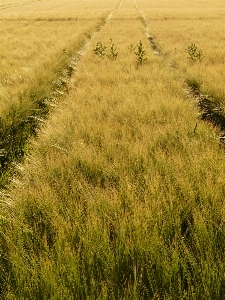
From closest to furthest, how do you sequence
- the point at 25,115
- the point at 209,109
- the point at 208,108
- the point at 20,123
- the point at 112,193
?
the point at 112,193
the point at 20,123
the point at 25,115
the point at 209,109
the point at 208,108

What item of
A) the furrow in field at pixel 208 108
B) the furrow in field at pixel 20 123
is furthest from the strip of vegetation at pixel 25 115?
the furrow in field at pixel 208 108

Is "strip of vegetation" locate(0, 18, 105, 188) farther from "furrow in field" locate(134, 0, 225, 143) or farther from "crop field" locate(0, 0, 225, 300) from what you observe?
"furrow in field" locate(134, 0, 225, 143)

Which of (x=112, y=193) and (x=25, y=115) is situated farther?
(x=25, y=115)

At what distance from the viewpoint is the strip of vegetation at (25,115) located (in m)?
4.27

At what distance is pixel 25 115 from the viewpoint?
18.8ft

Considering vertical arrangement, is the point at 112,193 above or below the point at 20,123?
below

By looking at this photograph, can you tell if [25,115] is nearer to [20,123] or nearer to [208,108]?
[20,123]

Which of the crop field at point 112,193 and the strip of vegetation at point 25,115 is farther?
the strip of vegetation at point 25,115

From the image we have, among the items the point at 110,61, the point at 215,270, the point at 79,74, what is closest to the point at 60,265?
the point at 215,270

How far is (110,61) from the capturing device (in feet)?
37.2

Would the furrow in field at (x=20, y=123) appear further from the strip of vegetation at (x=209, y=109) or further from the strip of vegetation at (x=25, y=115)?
the strip of vegetation at (x=209, y=109)

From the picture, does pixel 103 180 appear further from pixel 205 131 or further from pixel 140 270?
pixel 205 131

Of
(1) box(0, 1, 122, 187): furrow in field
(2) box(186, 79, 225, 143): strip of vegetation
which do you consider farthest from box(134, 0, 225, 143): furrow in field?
(1) box(0, 1, 122, 187): furrow in field

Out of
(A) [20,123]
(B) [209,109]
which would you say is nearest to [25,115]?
(A) [20,123]
